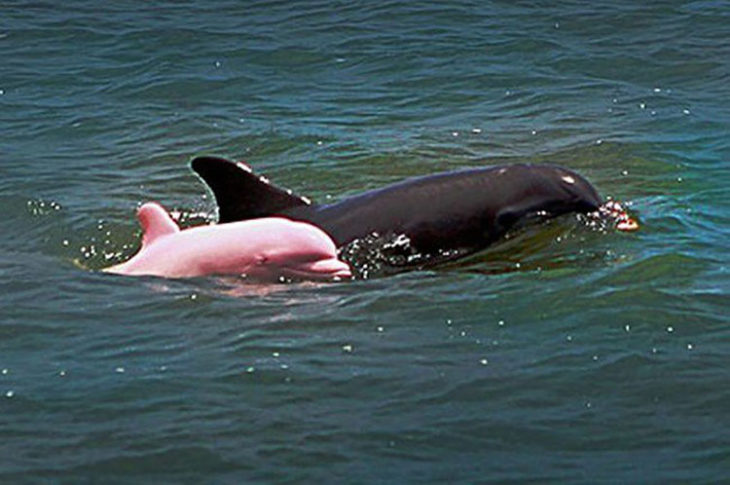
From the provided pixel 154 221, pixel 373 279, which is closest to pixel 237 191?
pixel 154 221

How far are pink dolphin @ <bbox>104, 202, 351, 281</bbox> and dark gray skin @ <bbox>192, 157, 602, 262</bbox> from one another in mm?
347

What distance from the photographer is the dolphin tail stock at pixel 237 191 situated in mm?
12531

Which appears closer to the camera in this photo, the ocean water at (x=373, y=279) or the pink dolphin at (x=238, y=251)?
the ocean water at (x=373, y=279)

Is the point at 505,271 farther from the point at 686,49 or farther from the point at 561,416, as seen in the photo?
the point at 686,49

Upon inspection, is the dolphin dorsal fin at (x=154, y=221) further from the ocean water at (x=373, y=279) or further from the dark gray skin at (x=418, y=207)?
the dark gray skin at (x=418, y=207)

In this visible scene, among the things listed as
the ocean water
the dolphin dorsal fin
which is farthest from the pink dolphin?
the ocean water

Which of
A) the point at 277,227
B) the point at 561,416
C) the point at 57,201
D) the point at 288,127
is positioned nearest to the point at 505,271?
the point at 277,227

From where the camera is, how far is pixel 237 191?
41.2ft

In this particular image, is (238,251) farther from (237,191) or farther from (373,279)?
(373,279)

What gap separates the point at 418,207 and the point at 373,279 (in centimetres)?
79

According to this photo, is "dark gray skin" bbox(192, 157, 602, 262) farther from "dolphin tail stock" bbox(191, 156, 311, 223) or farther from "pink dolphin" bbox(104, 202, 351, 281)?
"pink dolphin" bbox(104, 202, 351, 281)

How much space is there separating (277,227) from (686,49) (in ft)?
31.3

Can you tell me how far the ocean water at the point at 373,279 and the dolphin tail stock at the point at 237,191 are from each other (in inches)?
34.0

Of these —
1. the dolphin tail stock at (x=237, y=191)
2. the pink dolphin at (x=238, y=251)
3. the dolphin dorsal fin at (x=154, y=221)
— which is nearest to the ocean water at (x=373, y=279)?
the pink dolphin at (x=238, y=251)
